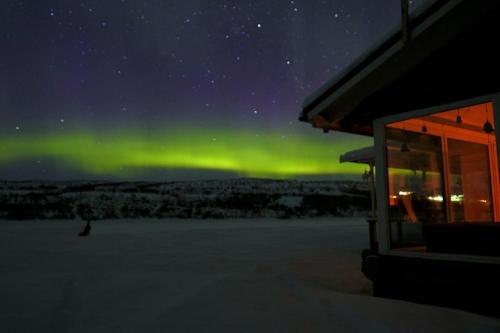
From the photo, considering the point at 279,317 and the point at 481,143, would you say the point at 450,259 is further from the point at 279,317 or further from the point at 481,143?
the point at 481,143

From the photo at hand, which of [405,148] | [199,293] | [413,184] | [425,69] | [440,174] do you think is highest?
[425,69]

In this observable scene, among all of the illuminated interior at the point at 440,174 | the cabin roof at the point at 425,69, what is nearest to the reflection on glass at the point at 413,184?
the illuminated interior at the point at 440,174

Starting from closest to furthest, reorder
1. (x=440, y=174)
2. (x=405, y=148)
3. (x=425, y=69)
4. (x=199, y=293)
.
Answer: (x=425, y=69)
(x=199, y=293)
(x=405, y=148)
(x=440, y=174)

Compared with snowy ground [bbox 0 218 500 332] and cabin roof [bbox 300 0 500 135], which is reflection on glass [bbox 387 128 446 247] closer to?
cabin roof [bbox 300 0 500 135]

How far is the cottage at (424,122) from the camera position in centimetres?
409

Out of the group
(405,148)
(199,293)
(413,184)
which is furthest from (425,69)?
(199,293)

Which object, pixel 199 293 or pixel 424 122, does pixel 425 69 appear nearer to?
pixel 424 122

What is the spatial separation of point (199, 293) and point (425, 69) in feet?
12.7

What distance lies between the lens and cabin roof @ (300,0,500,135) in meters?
3.99

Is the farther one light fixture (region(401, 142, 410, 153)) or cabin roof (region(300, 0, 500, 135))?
light fixture (region(401, 142, 410, 153))

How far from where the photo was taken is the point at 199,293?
5.07 meters

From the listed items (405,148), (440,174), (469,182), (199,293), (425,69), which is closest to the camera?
(425,69)

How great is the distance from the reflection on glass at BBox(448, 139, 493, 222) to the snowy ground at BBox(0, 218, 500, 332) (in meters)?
2.13

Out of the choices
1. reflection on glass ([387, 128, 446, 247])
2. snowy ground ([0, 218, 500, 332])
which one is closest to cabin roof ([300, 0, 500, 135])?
reflection on glass ([387, 128, 446, 247])
